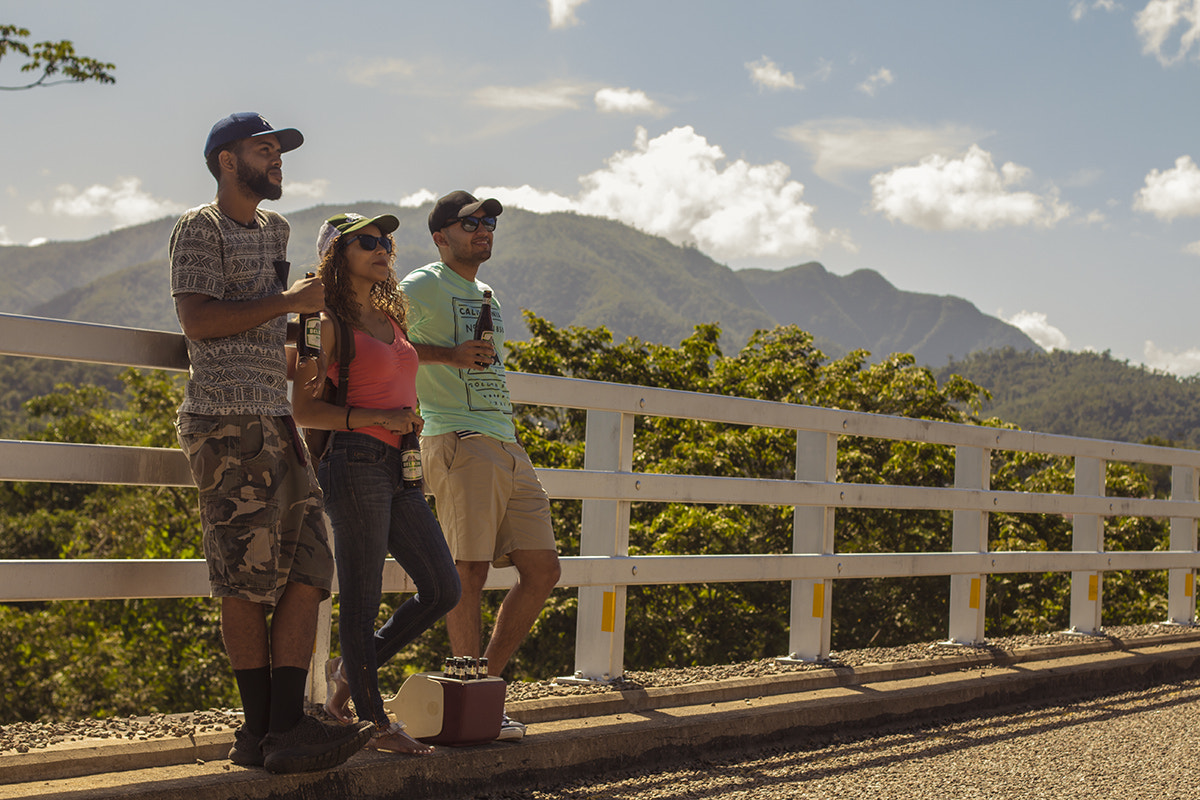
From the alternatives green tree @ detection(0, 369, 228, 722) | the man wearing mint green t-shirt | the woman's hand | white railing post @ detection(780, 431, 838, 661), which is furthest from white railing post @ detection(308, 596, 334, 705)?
green tree @ detection(0, 369, 228, 722)

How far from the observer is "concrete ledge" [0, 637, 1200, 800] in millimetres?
3271

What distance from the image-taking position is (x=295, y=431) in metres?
3.38

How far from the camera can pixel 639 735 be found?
4.48 metres

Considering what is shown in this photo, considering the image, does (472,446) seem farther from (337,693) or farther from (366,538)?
(337,693)

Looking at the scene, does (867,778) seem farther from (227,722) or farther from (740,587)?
(740,587)

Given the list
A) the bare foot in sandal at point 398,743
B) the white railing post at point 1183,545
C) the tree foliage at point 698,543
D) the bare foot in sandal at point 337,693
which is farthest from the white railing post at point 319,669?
the tree foliage at point 698,543

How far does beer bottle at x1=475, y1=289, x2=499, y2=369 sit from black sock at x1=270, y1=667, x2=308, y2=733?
1.28 meters

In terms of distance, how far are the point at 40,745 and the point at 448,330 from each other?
73.0 inches

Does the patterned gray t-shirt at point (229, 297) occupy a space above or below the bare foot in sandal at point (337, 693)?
above

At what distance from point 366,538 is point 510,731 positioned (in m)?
0.89

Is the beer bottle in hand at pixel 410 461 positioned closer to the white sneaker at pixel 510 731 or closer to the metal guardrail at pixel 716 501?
the metal guardrail at pixel 716 501

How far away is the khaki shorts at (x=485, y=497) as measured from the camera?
4.21m

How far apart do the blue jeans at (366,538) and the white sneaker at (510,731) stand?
44 centimetres

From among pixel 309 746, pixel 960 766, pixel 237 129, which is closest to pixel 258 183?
pixel 237 129
